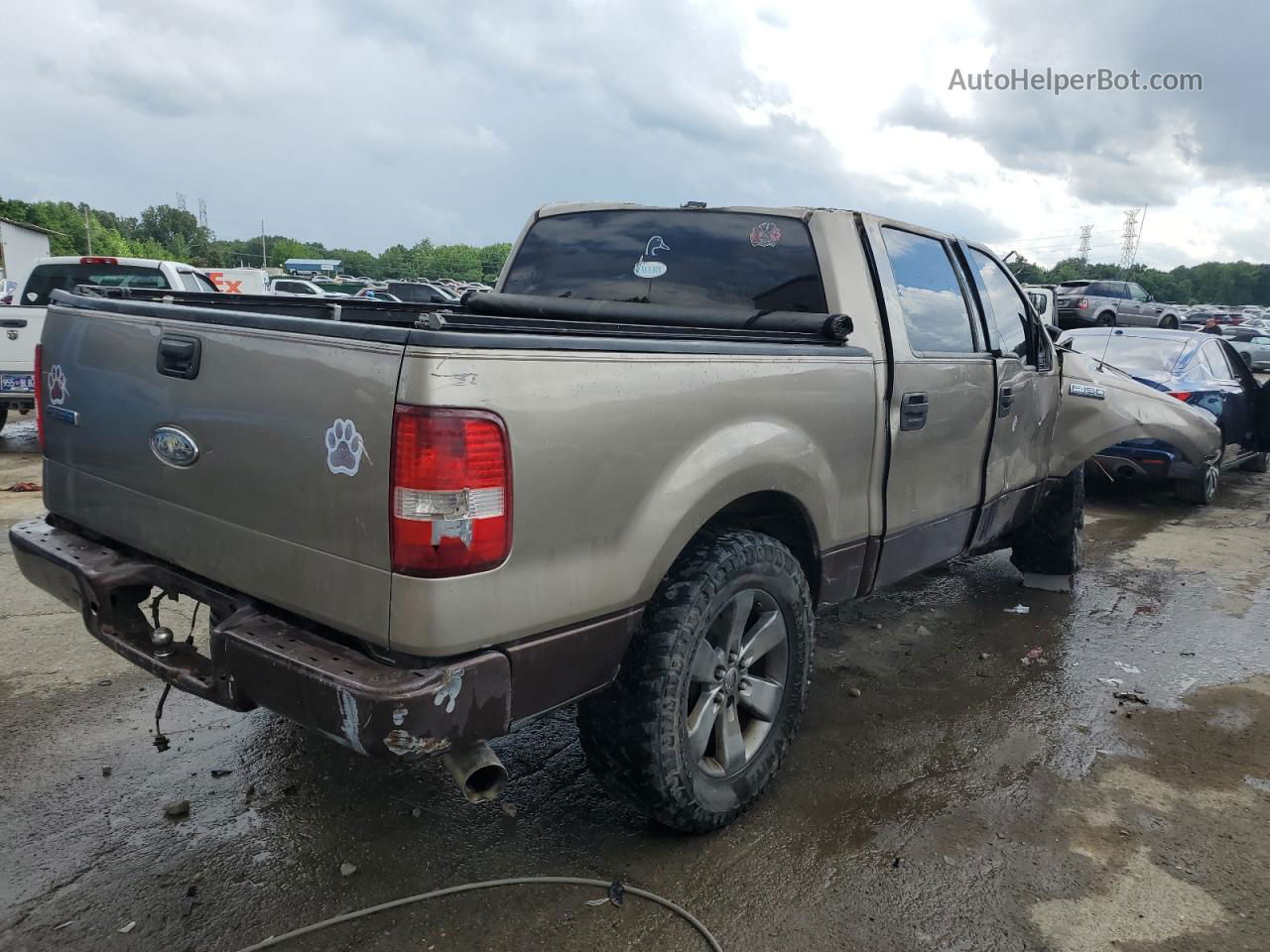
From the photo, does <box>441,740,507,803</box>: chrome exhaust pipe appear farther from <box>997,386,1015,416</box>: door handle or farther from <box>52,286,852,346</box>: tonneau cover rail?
<box>997,386,1015,416</box>: door handle

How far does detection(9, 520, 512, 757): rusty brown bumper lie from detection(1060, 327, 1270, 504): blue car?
7.28m

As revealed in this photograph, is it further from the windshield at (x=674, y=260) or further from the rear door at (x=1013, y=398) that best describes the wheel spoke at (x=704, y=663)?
the rear door at (x=1013, y=398)

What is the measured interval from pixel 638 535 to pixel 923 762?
1.77m

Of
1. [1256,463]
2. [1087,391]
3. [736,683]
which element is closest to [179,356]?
[736,683]

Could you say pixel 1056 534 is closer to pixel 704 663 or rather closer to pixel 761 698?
pixel 761 698

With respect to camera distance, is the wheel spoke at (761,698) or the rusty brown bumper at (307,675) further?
the wheel spoke at (761,698)

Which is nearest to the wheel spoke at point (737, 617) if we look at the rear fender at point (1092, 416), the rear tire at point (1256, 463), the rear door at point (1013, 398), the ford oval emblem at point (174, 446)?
the ford oval emblem at point (174, 446)

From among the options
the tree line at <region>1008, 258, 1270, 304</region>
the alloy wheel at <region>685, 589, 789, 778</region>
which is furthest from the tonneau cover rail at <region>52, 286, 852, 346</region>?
the tree line at <region>1008, 258, 1270, 304</region>

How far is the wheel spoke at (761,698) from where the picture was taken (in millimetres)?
2998

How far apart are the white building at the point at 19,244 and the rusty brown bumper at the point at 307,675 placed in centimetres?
5880

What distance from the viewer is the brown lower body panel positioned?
2098 mm

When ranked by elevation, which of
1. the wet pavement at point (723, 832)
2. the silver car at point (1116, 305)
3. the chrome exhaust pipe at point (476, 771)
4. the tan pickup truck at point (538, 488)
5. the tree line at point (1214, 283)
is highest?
the tree line at point (1214, 283)

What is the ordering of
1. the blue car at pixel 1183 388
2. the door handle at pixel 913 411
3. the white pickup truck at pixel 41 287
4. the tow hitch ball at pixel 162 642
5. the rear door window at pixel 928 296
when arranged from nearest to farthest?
the tow hitch ball at pixel 162 642, the door handle at pixel 913 411, the rear door window at pixel 928 296, the blue car at pixel 1183 388, the white pickup truck at pixel 41 287

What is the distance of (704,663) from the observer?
9.18 ft
